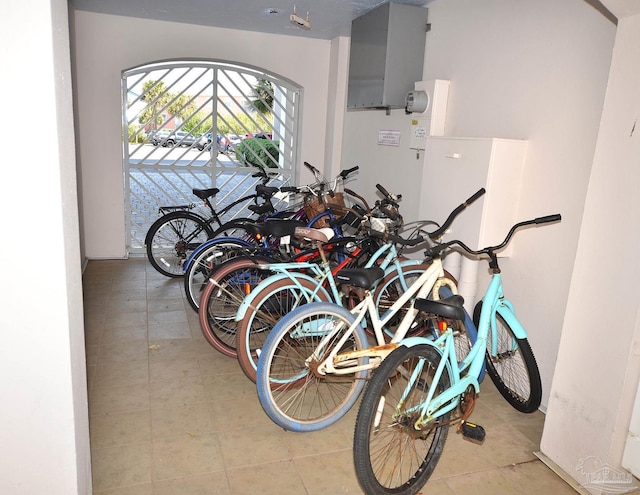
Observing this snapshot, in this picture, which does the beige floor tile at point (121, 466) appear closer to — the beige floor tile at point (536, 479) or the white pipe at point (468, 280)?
the beige floor tile at point (536, 479)

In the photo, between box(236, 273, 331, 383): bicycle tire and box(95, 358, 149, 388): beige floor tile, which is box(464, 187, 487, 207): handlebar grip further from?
box(95, 358, 149, 388): beige floor tile

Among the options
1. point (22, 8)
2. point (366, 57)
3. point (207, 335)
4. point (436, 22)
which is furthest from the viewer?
point (366, 57)

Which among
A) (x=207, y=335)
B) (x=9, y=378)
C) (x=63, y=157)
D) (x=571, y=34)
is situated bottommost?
(x=207, y=335)

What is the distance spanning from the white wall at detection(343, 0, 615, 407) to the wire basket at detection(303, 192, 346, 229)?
0.91 meters

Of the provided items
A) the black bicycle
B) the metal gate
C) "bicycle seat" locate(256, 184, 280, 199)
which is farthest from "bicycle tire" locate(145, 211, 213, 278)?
"bicycle seat" locate(256, 184, 280, 199)

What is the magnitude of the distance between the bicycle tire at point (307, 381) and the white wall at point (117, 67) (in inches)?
127

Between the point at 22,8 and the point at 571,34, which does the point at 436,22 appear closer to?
the point at 571,34

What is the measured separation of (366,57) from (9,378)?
376 cm

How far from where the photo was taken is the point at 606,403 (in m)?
2.17

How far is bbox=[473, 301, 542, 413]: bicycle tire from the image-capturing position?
2.73 meters

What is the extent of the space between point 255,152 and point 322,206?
2.21 m

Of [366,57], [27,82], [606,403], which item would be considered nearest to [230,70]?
[366,57]

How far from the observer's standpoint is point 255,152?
20.1 feet

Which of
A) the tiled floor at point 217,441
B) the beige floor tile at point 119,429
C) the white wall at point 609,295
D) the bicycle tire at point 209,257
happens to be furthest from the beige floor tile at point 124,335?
the white wall at point 609,295
